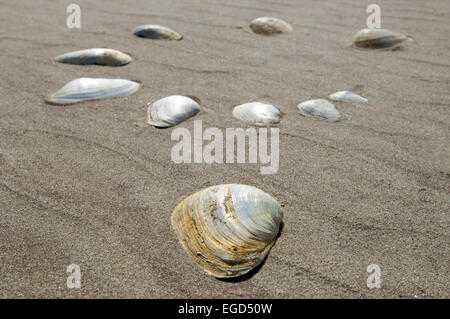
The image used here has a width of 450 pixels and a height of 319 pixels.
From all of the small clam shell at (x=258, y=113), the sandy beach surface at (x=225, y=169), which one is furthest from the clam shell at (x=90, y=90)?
the small clam shell at (x=258, y=113)

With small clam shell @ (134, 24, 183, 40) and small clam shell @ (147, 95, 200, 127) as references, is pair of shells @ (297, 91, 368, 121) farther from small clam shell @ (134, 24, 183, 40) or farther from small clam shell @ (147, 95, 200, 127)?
small clam shell @ (134, 24, 183, 40)

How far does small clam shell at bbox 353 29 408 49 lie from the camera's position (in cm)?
322

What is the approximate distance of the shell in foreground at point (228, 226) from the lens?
4.49 ft

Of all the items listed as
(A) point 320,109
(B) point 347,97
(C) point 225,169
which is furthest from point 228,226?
(B) point 347,97

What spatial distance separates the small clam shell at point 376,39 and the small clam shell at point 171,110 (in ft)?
5.67

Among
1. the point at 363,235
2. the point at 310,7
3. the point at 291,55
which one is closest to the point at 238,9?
the point at 310,7

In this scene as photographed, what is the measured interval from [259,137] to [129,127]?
0.70 m

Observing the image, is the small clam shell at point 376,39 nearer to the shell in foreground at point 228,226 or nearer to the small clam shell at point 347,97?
the small clam shell at point 347,97

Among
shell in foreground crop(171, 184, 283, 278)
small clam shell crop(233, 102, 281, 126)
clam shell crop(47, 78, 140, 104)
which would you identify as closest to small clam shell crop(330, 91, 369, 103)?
small clam shell crop(233, 102, 281, 126)

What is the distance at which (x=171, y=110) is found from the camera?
2174mm

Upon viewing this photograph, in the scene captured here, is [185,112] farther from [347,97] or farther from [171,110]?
[347,97]

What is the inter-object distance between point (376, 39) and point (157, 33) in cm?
184

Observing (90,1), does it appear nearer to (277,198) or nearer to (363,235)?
(277,198)

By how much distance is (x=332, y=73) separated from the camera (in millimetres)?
2795
